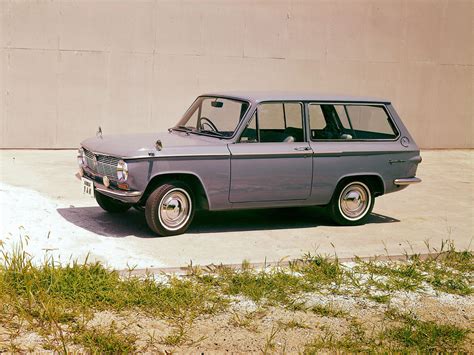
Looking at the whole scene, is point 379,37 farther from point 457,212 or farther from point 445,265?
point 445,265

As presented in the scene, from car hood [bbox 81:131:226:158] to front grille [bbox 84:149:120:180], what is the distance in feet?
0.21

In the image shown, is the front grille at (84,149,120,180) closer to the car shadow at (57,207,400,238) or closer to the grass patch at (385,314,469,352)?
the car shadow at (57,207,400,238)

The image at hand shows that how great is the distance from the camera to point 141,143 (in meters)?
8.25

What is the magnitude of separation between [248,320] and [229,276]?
101cm

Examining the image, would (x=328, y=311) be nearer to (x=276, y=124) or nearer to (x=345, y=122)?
(x=276, y=124)

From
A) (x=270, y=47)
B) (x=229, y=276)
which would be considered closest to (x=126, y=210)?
(x=229, y=276)

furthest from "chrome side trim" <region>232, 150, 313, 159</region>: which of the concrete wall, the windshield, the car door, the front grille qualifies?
the concrete wall

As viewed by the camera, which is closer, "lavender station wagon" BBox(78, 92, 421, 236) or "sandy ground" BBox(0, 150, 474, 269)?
"sandy ground" BBox(0, 150, 474, 269)

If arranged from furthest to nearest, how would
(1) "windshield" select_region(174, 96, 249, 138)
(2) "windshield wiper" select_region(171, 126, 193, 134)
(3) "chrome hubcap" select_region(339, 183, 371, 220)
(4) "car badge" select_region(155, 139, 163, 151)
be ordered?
(3) "chrome hubcap" select_region(339, 183, 371, 220) < (2) "windshield wiper" select_region(171, 126, 193, 134) < (1) "windshield" select_region(174, 96, 249, 138) < (4) "car badge" select_region(155, 139, 163, 151)

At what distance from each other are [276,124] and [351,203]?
132 centimetres

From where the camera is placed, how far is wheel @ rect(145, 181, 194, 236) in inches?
319

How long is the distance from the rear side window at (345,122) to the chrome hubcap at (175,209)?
1.89 meters

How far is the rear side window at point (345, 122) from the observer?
931 cm

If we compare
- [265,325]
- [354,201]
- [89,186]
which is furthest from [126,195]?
[354,201]
